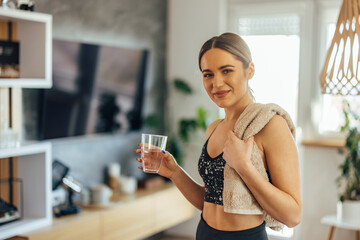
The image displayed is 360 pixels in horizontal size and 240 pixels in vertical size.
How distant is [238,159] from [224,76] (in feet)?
0.85

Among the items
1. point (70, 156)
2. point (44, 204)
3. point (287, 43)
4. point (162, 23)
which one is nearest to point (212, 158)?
point (44, 204)

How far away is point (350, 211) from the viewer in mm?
3783

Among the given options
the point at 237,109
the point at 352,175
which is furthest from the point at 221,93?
the point at 352,175

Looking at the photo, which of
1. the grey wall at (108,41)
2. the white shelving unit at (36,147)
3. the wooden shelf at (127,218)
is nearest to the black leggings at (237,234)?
the white shelving unit at (36,147)

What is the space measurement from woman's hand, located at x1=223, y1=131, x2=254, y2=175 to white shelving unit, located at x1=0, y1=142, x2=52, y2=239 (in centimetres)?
171

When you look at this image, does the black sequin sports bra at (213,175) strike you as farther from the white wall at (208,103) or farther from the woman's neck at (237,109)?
the white wall at (208,103)

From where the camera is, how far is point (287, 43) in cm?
449

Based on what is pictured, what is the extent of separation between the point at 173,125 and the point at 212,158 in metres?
3.43

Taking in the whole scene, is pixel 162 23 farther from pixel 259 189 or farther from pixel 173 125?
pixel 259 189

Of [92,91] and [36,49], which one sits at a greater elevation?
[36,49]

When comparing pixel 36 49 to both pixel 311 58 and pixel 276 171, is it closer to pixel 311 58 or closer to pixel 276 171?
pixel 276 171

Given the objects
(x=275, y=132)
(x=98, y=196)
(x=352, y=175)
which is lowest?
(x=98, y=196)

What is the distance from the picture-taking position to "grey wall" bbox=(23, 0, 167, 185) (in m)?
3.56

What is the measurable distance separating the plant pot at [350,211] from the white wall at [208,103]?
1.48 feet
